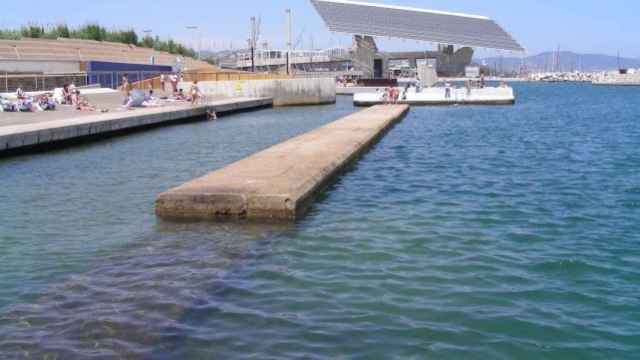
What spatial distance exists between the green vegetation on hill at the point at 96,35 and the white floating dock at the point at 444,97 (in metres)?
35.9

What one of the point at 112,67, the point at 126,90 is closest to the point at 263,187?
the point at 126,90

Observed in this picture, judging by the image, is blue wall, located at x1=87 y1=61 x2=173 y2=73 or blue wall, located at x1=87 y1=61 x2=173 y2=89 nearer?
blue wall, located at x1=87 y1=61 x2=173 y2=89

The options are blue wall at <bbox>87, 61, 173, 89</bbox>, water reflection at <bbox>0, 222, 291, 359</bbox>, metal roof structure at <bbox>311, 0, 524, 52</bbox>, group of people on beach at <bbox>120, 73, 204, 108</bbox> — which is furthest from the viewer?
metal roof structure at <bbox>311, 0, 524, 52</bbox>

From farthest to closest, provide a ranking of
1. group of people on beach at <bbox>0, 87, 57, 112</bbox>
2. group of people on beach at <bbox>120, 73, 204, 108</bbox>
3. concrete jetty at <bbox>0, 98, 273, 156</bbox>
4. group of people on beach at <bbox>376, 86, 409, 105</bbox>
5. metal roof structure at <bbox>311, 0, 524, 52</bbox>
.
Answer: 1. metal roof structure at <bbox>311, 0, 524, 52</bbox>
2. group of people on beach at <bbox>376, 86, 409, 105</bbox>
3. group of people on beach at <bbox>120, 73, 204, 108</bbox>
4. group of people on beach at <bbox>0, 87, 57, 112</bbox>
5. concrete jetty at <bbox>0, 98, 273, 156</bbox>

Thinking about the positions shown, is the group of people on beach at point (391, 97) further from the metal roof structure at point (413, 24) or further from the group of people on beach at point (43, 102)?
the metal roof structure at point (413, 24)

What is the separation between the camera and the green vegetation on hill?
80312mm

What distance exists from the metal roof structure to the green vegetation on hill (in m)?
22.6

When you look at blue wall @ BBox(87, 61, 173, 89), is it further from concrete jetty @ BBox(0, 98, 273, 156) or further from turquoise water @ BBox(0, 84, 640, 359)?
turquoise water @ BBox(0, 84, 640, 359)

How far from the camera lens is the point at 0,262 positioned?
363 inches

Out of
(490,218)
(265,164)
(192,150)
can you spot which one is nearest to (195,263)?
(490,218)

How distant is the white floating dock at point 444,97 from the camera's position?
5122 cm

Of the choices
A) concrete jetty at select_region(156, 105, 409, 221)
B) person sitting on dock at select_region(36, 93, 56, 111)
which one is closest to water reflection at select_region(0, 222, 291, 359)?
concrete jetty at select_region(156, 105, 409, 221)

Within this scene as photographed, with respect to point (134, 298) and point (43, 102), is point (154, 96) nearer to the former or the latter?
point (43, 102)

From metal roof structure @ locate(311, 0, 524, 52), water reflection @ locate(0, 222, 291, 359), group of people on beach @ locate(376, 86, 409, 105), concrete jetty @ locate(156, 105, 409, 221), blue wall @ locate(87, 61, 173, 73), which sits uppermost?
metal roof structure @ locate(311, 0, 524, 52)
